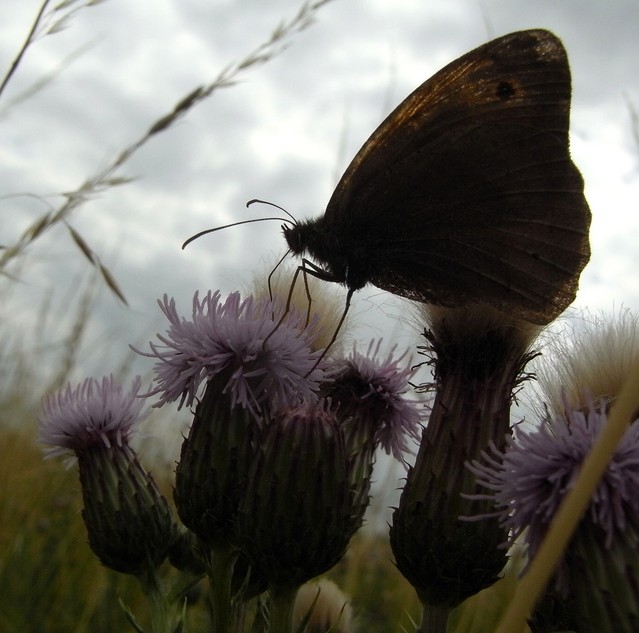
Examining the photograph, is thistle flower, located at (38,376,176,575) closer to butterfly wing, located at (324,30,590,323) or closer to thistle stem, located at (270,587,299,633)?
thistle stem, located at (270,587,299,633)

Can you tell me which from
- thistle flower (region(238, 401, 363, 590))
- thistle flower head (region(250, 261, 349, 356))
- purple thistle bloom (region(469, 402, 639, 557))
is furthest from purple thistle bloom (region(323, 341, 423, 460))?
purple thistle bloom (region(469, 402, 639, 557))

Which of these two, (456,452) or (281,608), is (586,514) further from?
(281,608)

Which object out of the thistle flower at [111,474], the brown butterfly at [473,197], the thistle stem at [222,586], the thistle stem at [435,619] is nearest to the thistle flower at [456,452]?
the thistle stem at [435,619]

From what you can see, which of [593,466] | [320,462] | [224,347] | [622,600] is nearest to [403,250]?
[224,347]

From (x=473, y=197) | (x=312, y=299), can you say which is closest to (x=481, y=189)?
(x=473, y=197)

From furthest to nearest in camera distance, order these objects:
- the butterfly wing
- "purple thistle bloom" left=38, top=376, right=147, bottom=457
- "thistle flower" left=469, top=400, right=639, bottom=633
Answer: "purple thistle bloom" left=38, top=376, right=147, bottom=457 → the butterfly wing → "thistle flower" left=469, top=400, right=639, bottom=633

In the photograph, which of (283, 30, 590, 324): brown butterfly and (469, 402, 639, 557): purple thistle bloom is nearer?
(469, 402, 639, 557): purple thistle bloom

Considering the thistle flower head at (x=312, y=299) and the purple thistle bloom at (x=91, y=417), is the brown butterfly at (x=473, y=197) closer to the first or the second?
the thistle flower head at (x=312, y=299)

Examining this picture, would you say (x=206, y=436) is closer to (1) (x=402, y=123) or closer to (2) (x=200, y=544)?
(2) (x=200, y=544)
